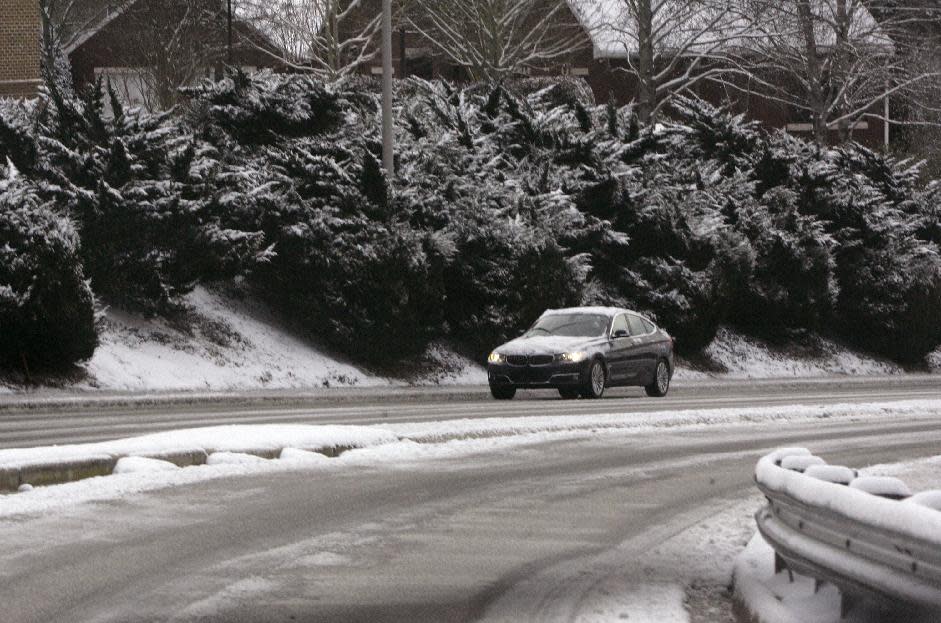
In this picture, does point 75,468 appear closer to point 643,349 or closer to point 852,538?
point 852,538

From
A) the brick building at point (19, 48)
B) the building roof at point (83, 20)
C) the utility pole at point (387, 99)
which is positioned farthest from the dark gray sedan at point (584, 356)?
the building roof at point (83, 20)

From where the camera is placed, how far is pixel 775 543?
767 cm

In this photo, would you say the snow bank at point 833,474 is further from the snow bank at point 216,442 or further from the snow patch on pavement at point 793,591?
the snow bank at point 216,442

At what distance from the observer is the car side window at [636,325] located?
2719cm

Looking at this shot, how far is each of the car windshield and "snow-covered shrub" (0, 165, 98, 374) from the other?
7.07 meters

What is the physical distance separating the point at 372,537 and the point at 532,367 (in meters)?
15.7

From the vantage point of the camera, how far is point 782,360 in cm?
4100

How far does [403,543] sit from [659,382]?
59.6 feet

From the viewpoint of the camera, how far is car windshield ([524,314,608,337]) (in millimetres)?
26453

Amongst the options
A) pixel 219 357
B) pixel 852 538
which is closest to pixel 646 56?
pixel 219 357

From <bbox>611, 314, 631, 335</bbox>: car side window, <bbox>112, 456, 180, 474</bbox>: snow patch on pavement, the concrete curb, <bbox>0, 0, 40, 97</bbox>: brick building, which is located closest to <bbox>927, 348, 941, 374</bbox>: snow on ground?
<bbox>611, 314, 631, 335</bbox>: car side window

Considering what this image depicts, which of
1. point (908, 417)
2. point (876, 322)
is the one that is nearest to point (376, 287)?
point (908, 417)

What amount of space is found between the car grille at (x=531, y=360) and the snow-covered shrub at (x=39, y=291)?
20.9 ft

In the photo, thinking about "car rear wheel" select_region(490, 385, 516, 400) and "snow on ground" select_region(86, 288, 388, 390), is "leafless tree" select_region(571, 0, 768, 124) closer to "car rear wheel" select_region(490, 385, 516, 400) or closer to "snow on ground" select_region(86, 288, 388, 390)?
"snow on ground" select_region(86, 288, 388, 390)
